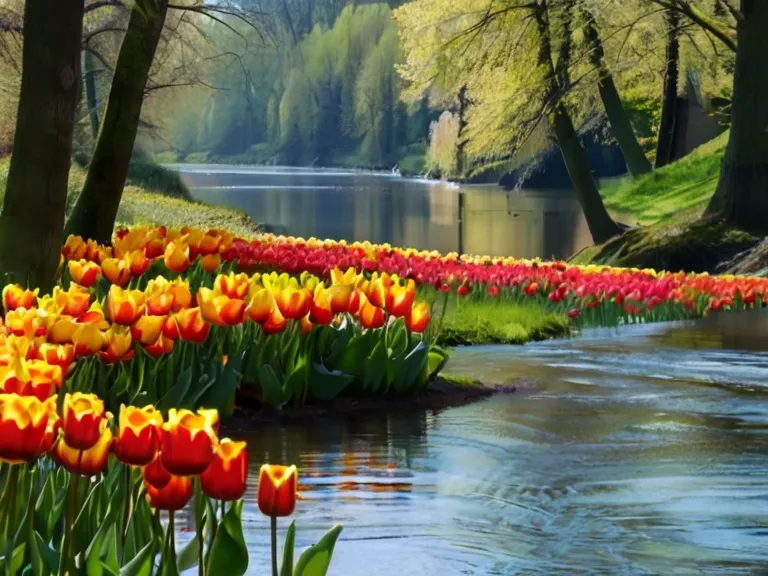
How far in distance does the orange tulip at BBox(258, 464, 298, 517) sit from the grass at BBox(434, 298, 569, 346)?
23.8 ft

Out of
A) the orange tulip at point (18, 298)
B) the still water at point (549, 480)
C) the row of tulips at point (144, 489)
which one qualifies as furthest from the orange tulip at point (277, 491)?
the orange tulip at point (18, 298)

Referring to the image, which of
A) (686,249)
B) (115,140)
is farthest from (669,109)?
(115,140)

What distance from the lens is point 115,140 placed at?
10609 mm

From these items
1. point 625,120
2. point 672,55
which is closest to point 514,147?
point 625,120

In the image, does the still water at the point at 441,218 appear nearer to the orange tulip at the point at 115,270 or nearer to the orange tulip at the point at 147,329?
the orange tulip at the point at 115,270

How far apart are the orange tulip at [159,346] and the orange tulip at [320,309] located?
925 mm

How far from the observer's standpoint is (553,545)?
3816 mm

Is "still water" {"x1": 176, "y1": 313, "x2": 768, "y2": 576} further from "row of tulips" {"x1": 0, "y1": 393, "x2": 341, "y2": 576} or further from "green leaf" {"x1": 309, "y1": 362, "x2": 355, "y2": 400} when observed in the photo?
"row of tulips" {"x1": 0, "y1": 393, "x2": 341, "y2": 576}

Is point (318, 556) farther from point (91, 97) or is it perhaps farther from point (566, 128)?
point (91, 97)

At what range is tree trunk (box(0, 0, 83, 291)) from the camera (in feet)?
24.3

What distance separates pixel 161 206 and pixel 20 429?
102ft

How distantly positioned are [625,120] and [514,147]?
5.11m

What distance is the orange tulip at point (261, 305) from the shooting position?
208 inches

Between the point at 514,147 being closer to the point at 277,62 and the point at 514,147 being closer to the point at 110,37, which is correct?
the point at 110,37
